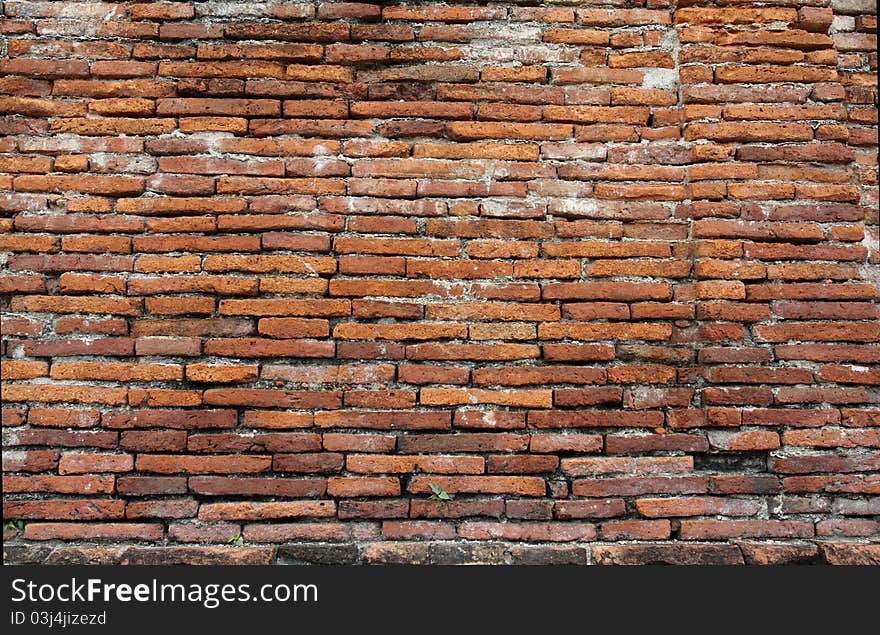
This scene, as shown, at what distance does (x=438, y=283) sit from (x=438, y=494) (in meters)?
0.86

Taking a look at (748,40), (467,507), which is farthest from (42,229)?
(748,40)

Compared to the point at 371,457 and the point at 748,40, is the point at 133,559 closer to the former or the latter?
the point at 371,457

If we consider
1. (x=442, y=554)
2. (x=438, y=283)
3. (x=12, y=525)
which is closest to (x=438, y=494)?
(x=442, y=554)

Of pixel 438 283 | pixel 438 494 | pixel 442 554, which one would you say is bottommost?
pixel 442 554

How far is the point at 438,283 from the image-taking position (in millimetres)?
2561

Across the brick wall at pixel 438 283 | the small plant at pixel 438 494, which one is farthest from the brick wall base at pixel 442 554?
the small plant at pixel 438 494

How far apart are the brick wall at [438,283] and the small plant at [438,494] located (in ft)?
0.08

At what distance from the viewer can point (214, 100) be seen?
8.66ft

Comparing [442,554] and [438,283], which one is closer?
[442,554]

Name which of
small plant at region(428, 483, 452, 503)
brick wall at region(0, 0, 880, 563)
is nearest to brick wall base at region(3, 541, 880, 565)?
brick wall at region(0, 0, 880, 563)

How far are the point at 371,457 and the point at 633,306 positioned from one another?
1250mm

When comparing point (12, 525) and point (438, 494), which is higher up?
point (438, 494)

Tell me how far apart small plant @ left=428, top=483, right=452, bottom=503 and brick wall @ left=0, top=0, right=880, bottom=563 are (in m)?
0.02

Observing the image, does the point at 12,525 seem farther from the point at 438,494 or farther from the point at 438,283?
the point at 438,283
